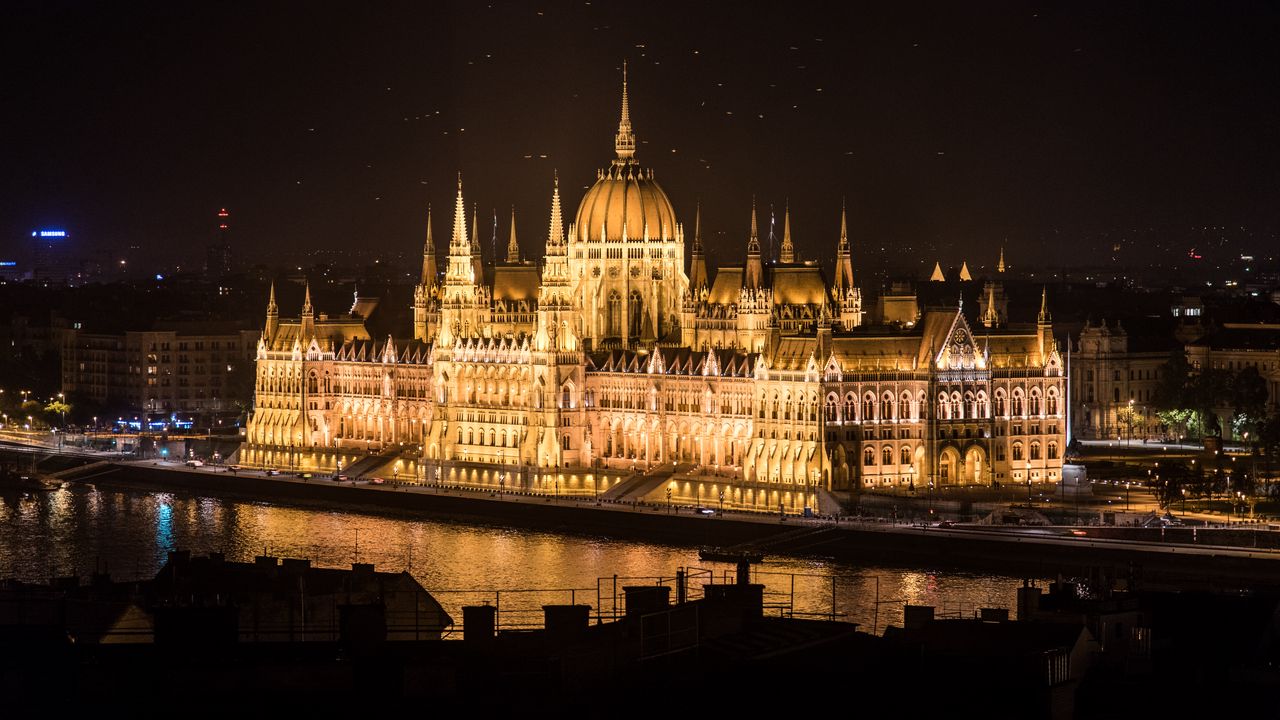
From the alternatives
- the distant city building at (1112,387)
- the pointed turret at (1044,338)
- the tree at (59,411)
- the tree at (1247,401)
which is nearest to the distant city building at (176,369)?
the tree at (59,411)

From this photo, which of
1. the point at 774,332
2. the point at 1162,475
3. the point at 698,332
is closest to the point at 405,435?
the point at 698,332

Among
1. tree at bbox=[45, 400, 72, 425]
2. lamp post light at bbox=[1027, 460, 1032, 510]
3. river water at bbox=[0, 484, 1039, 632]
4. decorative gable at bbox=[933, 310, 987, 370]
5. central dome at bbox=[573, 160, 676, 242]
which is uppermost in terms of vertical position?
central dome at bbox=[573, 160, 676, 242]

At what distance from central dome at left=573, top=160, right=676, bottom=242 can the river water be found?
18112mm

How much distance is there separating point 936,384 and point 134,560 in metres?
32.2

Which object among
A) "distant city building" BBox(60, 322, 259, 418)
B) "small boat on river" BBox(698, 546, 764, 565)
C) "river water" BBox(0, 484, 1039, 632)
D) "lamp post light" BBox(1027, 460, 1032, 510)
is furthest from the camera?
"distant city building" BBox(60, 322, 259, 418)

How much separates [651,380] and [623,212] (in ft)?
38.2

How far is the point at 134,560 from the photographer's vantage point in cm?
10144

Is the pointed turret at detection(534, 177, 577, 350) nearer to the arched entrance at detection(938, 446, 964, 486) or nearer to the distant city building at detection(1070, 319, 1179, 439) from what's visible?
the arched entrance at detection(938, 446, 964, 486)

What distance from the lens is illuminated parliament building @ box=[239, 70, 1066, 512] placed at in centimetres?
11200

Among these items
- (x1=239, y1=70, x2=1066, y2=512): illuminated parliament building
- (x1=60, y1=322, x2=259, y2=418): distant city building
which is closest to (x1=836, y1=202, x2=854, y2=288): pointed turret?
(x1=239, y1=70, x2=1066, y2=512): illuminated parliament building

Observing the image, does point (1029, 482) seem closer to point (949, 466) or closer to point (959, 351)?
point (949, 466)

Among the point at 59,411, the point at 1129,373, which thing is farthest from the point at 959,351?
the point at 59,411

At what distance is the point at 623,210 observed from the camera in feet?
426

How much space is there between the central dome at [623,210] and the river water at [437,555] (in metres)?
18.1
